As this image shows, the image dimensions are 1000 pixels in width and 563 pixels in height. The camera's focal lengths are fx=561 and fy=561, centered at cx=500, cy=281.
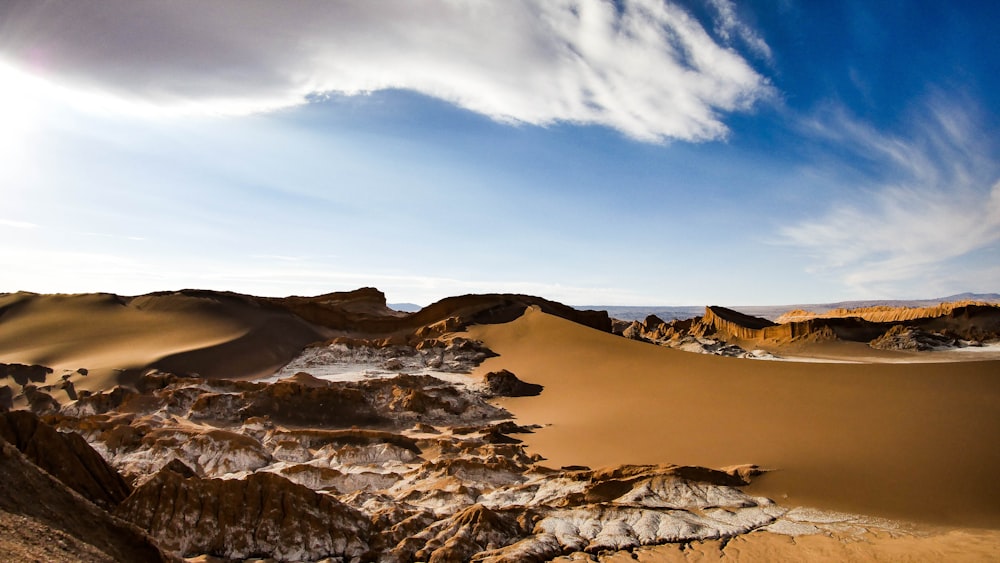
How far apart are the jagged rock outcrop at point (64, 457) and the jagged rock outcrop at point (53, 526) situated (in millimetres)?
2552

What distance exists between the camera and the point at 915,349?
3669cm

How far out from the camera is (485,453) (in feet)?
40.0

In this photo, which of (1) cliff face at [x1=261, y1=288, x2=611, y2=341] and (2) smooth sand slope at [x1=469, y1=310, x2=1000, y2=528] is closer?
(2) smooth sand slope at [x1=469, y1=310, x2=1000, y2=528]

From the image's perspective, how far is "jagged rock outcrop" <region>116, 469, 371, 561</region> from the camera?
7.05 meters

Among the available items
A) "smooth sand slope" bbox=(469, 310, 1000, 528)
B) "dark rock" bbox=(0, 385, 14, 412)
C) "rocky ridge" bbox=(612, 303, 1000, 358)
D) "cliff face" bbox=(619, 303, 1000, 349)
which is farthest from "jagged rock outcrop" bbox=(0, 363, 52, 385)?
"rocky ridge" bbox=(612, 303, 1000, 358)

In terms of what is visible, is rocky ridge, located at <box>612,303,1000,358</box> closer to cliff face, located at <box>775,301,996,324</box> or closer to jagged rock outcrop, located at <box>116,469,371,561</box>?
cliff face, located at <box>775,301,996,324</box>

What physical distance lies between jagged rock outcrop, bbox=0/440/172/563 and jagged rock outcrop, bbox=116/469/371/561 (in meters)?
1.74

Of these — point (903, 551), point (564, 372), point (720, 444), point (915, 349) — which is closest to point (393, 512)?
point (903, 551)

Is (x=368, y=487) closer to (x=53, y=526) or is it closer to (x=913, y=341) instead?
(x=53, y=526)

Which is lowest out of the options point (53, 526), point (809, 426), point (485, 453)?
point (485, 453)

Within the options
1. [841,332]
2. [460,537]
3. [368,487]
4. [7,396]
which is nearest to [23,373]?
[7,396]

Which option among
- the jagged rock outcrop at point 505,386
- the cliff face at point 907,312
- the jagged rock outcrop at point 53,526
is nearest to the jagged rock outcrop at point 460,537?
the jagged rock outcrop at point 53,526

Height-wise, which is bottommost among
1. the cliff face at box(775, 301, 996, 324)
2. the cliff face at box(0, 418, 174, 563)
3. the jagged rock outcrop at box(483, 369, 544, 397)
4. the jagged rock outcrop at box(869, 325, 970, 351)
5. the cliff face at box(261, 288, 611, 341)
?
the jagged rock outcrop at box(483, 369, 544, 397)

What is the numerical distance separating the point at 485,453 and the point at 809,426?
23.5 ft
